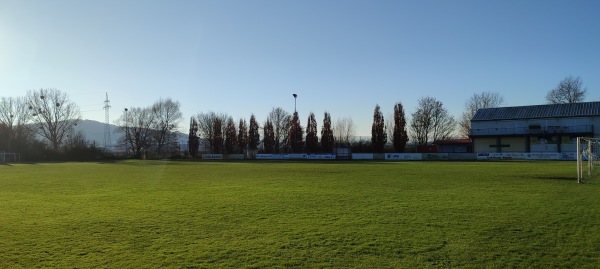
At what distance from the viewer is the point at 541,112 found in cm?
6894

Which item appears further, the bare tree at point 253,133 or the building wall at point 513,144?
the bare tree at point 253,133

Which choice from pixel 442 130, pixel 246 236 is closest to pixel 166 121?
pixel 442 130

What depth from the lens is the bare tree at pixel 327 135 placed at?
89.4 metres

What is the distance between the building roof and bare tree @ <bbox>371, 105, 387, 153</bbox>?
1678 centimetres

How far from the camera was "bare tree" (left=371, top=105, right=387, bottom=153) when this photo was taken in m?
82.8

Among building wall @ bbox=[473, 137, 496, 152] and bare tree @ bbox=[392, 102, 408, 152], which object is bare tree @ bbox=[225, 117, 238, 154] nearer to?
bare tree @ bbox=[392, 102, 408, 152]

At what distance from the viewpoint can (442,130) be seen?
94062 millimetres

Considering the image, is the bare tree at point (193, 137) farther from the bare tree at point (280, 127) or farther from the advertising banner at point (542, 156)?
the advertising banner at point (542, 156)


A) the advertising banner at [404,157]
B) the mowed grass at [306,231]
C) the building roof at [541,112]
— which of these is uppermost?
the building roof at [541,112]

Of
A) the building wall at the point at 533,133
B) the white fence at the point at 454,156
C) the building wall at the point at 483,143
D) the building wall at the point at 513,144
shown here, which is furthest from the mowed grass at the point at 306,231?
the building wall at the point at 483,143

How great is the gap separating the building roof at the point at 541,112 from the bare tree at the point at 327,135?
2828 cm

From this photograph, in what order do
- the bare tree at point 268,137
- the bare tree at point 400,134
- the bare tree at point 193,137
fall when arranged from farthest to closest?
the bare tree at point 193,137 → the bare tree at point 268,137 → the bare tree at point 400,134

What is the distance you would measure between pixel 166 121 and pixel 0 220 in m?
95.3

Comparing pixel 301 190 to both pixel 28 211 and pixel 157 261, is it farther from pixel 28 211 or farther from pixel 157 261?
pixel 157 261
